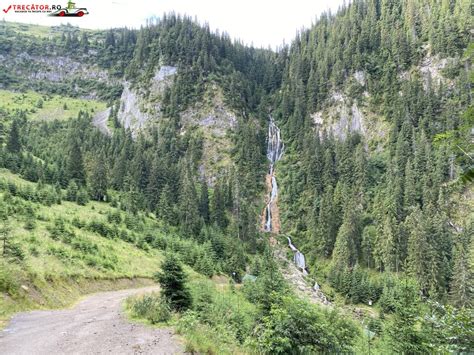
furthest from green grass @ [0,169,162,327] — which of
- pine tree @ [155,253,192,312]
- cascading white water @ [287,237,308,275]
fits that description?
cascading white water @ [287,237,308,275]

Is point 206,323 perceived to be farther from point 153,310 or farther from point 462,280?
point 462,280

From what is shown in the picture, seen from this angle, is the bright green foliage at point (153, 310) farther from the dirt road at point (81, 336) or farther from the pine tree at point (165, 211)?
the pine tree at point (165, 211)

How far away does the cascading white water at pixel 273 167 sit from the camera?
92.6m

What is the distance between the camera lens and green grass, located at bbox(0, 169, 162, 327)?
19.4 metres

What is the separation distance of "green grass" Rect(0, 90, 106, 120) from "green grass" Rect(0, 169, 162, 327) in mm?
143418

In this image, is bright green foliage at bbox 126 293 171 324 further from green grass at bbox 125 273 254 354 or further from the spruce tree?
the spruce tree

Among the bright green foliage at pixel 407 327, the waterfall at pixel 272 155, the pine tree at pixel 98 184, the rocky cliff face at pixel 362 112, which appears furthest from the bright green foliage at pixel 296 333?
the rocky cliff face at pixel 362 112

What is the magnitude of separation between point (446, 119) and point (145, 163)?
305 ft

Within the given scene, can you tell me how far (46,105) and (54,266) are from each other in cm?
17990

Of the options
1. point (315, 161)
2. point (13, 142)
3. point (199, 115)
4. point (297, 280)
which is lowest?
point (297, 280)

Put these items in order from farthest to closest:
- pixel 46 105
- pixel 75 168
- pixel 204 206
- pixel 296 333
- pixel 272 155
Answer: pixel 46 105 → pixel 272 155 → pixel 204 206 → pixel 75 168 → pixel 296 333

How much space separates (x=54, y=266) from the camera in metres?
25.4

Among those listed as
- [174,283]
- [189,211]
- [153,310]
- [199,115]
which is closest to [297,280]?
[189,211]

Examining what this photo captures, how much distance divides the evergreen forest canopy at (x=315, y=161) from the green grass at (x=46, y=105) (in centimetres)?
524
